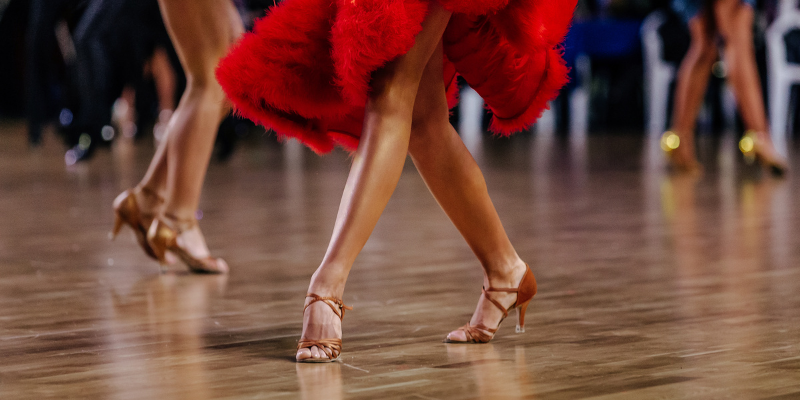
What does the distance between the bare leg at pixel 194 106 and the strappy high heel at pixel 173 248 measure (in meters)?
0.02

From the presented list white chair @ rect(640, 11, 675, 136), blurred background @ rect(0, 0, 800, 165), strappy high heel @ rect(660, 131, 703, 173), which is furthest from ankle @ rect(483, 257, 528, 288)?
white chair @ rect(640, 11, 675, 136)

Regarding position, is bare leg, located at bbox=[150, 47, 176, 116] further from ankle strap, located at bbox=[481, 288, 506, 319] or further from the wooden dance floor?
ankle strap, located at bbox=[481, 288, 506, 319]

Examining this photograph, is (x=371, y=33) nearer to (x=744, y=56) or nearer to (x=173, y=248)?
(x=173, y=248)

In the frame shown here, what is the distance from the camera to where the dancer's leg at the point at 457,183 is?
1.62 meters

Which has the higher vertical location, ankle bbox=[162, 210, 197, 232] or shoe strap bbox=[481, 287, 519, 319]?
ankle bbox=[162, 210, 197, 232]

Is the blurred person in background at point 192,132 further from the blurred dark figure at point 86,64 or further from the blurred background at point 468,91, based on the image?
Result: the blurred dark figure at point 86,64

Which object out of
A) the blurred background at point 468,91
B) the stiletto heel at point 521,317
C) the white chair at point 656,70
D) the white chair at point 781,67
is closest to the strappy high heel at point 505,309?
the stiletto heel at point 521,317

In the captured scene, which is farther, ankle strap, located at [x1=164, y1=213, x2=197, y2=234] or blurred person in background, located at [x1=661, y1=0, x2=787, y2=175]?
blurred person in background, located at [x1=661, y1=0, x2=787, y2=175]

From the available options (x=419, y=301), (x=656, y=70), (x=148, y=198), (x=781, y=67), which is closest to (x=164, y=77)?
(x=656, y=70)

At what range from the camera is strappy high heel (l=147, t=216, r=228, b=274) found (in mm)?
2316

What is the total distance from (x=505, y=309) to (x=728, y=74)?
10.6 feet

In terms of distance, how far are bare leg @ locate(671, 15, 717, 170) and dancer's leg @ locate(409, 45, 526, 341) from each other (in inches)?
124

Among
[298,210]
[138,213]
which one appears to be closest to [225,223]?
[298,210]

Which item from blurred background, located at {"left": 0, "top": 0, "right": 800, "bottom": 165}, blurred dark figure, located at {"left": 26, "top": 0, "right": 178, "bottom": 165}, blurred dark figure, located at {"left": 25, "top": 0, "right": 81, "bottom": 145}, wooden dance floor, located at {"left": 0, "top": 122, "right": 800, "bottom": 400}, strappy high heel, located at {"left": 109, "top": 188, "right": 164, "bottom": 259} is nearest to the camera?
wooden dance floor, located at {"left": 0, "top": 122, "right": 800, "bottom": 400}
